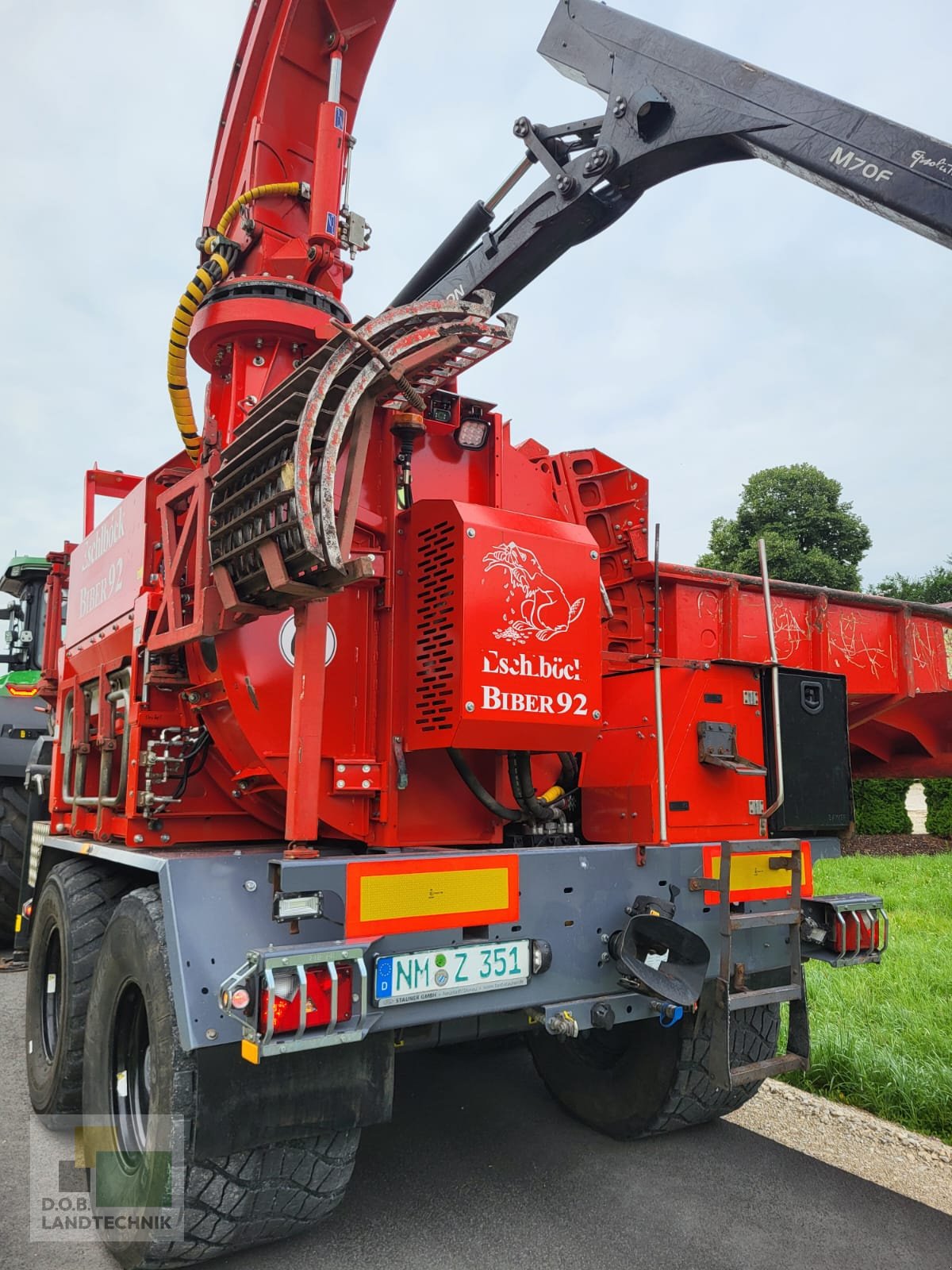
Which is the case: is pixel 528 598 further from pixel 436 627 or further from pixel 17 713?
pixel 17 713

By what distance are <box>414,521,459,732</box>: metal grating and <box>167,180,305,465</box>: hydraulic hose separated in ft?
4.44

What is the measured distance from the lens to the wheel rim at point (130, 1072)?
10.1ft

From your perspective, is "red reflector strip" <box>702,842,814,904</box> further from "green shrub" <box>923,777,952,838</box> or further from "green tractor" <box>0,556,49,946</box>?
"green shrub" <box>923,777,952,838</box>

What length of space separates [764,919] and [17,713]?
6875 millimetres

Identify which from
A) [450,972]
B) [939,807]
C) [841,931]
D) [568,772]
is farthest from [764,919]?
[939,807]

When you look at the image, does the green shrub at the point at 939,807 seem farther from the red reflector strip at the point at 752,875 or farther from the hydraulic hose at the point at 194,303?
the hydraulic hose at the point at 194,303

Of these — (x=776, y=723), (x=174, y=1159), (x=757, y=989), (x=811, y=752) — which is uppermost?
(x=776, y=723)

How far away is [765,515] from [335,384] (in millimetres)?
25623

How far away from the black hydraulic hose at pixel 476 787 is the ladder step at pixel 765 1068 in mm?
1130

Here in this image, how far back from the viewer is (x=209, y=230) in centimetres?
440

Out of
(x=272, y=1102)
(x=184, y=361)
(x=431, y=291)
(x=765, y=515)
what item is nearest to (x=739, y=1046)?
(x=272, y=1102)

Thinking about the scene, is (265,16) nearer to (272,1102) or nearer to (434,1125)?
(272,1102)

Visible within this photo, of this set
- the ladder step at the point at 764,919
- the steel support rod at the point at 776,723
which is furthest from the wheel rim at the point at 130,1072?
the steel support rod at the point at 776,723

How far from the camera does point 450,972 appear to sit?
→ 2701mm
